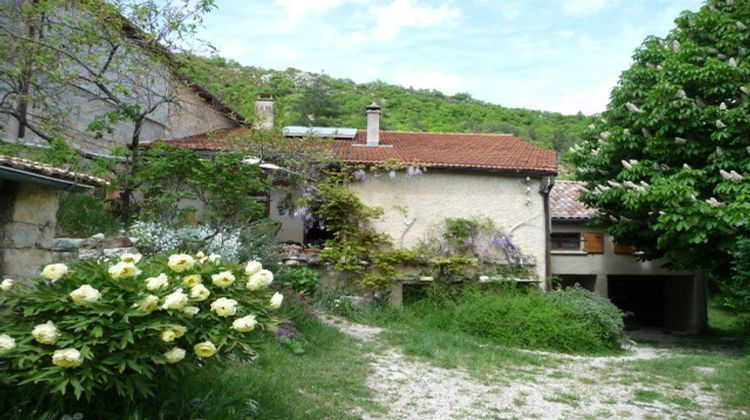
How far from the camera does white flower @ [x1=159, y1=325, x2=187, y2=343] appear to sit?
2.96 m

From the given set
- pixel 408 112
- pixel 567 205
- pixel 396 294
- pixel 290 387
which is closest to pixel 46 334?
pixel 290 387

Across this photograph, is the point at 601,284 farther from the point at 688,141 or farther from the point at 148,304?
the point at 148,304

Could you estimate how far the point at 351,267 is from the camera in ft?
39.4

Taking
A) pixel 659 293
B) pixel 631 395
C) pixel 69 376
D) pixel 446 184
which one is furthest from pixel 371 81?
pixel 69 376

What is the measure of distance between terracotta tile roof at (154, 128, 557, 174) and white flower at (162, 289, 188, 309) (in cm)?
754

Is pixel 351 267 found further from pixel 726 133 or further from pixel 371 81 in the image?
pixel 371 81

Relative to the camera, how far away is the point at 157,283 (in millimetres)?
3146

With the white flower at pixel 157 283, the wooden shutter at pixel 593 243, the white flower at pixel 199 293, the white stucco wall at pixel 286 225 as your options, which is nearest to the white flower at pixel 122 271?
the white flower at pixel 157 283

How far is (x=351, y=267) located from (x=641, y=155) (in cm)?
715

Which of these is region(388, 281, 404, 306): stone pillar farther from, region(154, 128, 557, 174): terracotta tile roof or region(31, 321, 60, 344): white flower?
region(31, 321, 60, 344): white flower

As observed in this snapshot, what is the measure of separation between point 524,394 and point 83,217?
6787 millimetres

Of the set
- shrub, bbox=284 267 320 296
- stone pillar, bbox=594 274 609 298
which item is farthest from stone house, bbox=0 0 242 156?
stone pillar, bbox=594 274 609 298

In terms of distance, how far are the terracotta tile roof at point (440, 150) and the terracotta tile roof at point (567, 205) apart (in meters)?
2.54

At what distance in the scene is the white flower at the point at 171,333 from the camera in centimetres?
296
